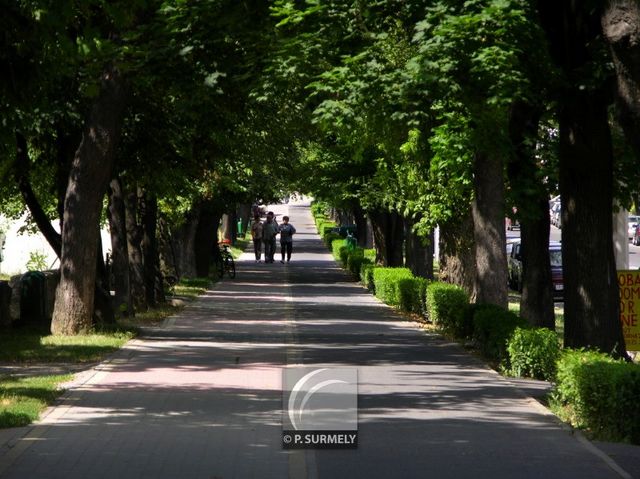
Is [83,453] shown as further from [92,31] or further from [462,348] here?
[462,348]

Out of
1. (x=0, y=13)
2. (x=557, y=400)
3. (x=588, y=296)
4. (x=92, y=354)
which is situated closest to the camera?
(x=0, y=13)

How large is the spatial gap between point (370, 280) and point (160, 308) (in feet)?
33.3

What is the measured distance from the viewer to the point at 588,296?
14.2m

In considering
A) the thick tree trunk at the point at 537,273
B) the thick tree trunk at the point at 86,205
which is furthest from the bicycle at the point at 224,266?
the thick tree trunk at the point at 537,273

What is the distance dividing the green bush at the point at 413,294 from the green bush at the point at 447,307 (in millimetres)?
1157

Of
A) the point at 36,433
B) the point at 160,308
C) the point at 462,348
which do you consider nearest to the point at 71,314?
the point at 462,348

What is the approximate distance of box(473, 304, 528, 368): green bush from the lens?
1666 cm

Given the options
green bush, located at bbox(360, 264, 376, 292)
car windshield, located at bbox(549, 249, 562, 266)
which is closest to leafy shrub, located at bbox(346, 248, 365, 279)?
green bush, located at bbox(360, 264, 376, 292)

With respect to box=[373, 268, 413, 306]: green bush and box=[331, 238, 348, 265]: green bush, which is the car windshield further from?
box=[331, 238, 348, 265]: green bush

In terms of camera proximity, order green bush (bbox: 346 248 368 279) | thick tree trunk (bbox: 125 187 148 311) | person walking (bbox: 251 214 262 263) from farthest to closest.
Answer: person walking (bbox: 251 214 262 263) → green bush (bbox: 346 248 368 279) → thick tree trunk (bbox: 125 187 148 311)

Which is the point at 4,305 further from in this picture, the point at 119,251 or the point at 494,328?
the point at 494,328

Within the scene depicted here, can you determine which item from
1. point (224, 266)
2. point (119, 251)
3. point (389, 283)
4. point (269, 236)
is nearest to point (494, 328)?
point (119, 251)
